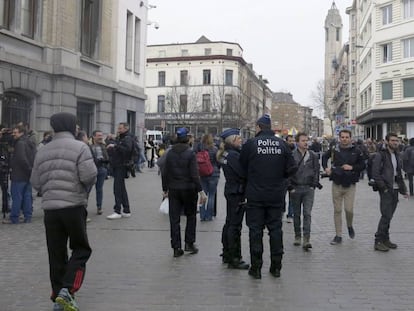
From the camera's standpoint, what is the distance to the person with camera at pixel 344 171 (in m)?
7.95

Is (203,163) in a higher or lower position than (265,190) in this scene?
higher

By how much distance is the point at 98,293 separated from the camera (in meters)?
5.30

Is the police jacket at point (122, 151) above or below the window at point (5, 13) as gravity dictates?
below

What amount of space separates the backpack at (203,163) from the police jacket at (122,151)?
1.48m

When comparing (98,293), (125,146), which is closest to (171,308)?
(98,293)

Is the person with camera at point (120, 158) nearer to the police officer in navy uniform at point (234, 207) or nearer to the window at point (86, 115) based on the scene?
the police officer in navy uniform at point (234, 207)

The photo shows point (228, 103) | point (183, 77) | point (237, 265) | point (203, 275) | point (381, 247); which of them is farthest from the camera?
point (183, 77)

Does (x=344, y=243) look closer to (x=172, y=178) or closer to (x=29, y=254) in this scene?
(x=172, y=178)

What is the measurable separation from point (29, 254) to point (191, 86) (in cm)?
6279

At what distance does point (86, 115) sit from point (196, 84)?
4837 cm

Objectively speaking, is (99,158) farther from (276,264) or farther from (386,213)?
(386,213)

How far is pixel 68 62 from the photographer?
1908cm

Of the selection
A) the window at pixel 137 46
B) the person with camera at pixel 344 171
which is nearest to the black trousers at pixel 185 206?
the person with camera at pixel 344 171

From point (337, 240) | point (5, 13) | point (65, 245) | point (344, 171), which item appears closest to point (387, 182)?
point (344, 171)
